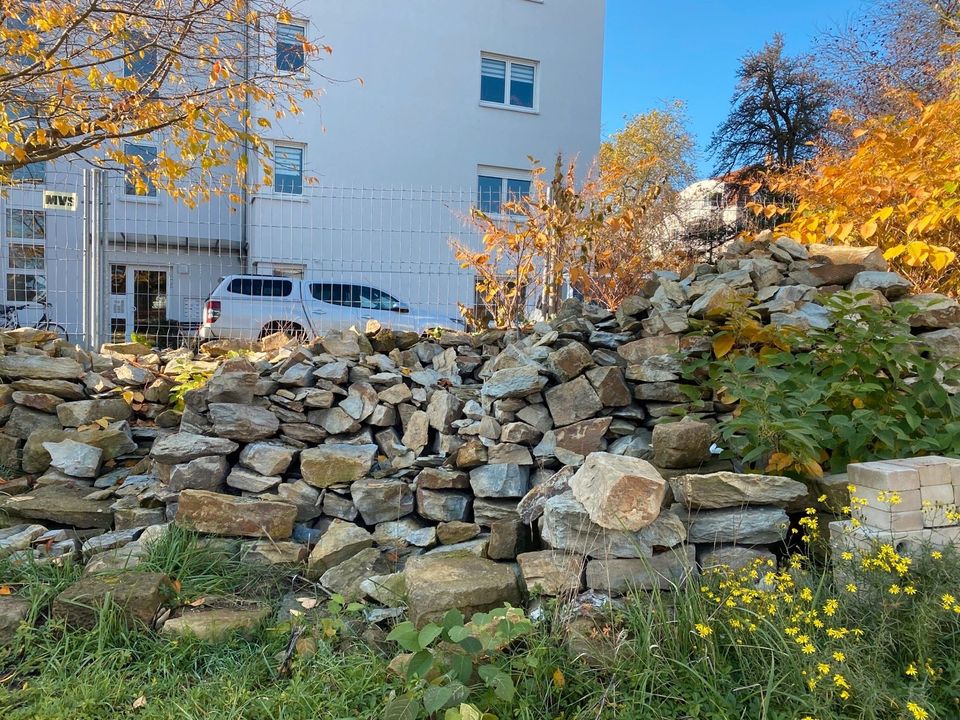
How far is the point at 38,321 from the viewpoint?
6504mm

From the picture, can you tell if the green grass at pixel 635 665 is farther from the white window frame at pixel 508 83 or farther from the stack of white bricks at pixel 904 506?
the white window frame at pixel 508 83

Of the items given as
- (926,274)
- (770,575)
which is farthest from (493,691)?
(926,274)

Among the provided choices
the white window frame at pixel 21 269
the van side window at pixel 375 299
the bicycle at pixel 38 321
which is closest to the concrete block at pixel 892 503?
the van side window at pixel 375 299

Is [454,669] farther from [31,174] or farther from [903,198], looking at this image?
[31,174]

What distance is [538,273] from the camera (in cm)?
579

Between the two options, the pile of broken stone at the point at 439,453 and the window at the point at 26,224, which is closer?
the pile of broken stone at the point at 439,453

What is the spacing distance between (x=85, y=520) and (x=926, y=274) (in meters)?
6.58

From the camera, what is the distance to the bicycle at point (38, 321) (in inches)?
246

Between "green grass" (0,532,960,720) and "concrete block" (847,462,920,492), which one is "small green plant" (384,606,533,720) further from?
"concrete block" (847,462,920,492)

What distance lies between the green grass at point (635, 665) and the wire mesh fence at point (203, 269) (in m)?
4.22

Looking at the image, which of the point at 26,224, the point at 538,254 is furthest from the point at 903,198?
the point at 26,224

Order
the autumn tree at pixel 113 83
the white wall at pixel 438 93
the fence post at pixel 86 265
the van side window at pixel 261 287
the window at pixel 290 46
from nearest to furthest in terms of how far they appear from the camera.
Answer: the autumn tree at pixel 113 83, the window at pixel 290 46, the fence post at pixel 86 265, the van side window at pixel 261 287, the white wall at pixel 438 93

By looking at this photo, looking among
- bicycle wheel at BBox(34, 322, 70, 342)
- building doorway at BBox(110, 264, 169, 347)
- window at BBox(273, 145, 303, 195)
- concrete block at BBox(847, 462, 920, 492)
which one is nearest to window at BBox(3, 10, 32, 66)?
building doorway at BBox(110, 264, 169, 347)

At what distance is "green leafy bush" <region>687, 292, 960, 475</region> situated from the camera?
271 cm
